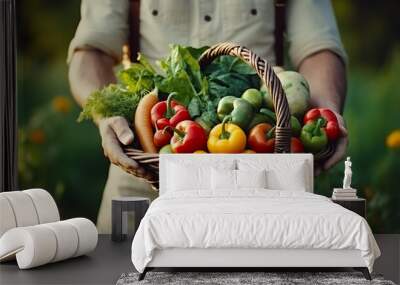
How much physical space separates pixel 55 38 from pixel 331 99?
2647 millimetres

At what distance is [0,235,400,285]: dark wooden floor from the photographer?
180 inches

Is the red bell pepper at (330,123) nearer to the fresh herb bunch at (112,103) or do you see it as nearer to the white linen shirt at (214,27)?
the white linen shirt at (214,27)

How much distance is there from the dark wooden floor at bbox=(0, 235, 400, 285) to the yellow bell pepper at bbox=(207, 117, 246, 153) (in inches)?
43.7

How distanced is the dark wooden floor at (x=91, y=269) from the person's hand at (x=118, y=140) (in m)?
0.69

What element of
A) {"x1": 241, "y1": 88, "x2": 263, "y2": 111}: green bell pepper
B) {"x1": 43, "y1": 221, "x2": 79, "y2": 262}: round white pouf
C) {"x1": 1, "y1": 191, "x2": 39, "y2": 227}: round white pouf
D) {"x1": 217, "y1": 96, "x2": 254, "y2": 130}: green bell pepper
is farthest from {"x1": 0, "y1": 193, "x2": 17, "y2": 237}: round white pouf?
{"x1": 241, "y1": 88, "x2": 263, "y2": 111}: green bell pepper

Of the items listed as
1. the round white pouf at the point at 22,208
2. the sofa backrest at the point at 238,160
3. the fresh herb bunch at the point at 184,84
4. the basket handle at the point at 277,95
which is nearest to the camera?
the round white pouf at the point at 22,208

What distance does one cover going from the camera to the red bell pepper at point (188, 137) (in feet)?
19.4

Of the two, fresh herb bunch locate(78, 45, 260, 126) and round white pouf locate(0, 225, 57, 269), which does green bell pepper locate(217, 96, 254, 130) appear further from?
round white pouf locate(0, 225, 57, 269)

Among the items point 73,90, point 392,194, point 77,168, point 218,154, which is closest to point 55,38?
point 73,90

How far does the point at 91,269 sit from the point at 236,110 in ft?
5.96

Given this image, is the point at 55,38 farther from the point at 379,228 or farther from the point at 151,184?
the point at 379,228

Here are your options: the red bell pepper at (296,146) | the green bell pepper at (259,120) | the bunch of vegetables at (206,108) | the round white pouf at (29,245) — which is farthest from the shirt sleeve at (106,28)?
the round white pouf at (29,245)

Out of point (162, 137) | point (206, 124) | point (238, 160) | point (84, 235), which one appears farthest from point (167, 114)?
point (84, 235)

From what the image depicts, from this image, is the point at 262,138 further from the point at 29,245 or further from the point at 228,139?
the point at 29,245
